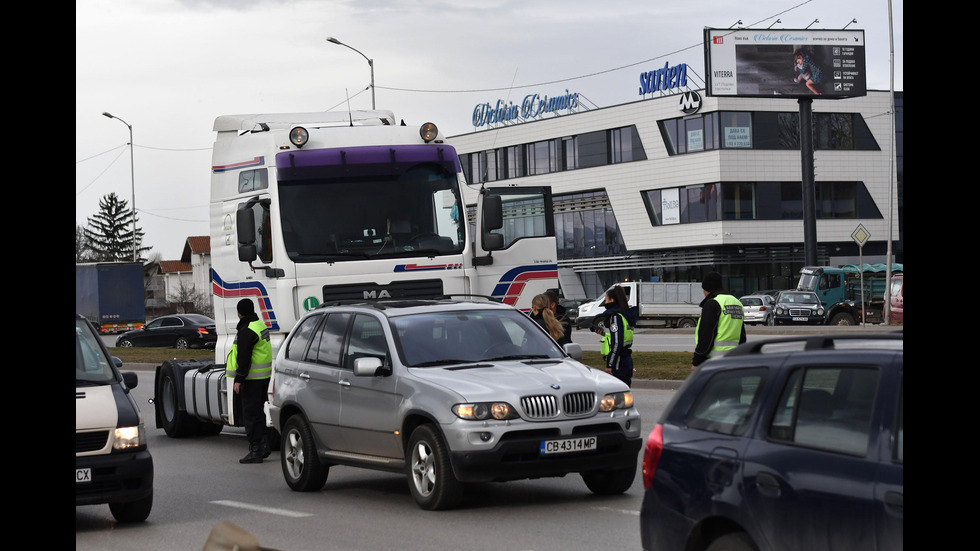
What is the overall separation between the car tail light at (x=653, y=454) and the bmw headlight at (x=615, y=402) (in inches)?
163

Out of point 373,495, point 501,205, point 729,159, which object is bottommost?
point 373,495

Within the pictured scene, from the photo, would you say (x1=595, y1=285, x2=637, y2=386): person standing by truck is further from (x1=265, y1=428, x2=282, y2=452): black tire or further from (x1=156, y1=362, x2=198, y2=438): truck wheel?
(x1=156, y1=362, x2=198, y2=438): truck wheel

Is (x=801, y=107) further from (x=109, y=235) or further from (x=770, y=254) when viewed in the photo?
(x=109, y=235)

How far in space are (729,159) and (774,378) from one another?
65.2 m

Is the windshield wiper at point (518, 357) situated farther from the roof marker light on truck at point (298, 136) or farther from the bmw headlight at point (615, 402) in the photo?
the roof marker light on truck at point (298, 136)

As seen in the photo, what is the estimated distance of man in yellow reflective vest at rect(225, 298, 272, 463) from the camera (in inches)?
555

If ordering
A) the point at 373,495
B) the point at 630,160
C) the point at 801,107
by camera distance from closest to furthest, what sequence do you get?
1. the point at 373,495
2. the point at 801,107
3. the point at 630,160

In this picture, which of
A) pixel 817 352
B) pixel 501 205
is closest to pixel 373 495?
pixel 501 205

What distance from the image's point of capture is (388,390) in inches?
424

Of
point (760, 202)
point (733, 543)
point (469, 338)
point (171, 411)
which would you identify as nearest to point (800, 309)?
point (760, 202)

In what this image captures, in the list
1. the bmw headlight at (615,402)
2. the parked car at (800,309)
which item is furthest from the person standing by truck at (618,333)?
the parked car at (800,309)

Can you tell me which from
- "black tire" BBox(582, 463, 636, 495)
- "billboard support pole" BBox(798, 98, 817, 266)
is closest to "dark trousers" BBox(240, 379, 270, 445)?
"black tire" BBox(582, 463, 636, 495)

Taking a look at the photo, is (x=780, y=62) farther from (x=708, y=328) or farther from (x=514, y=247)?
(x=708, y=328)
